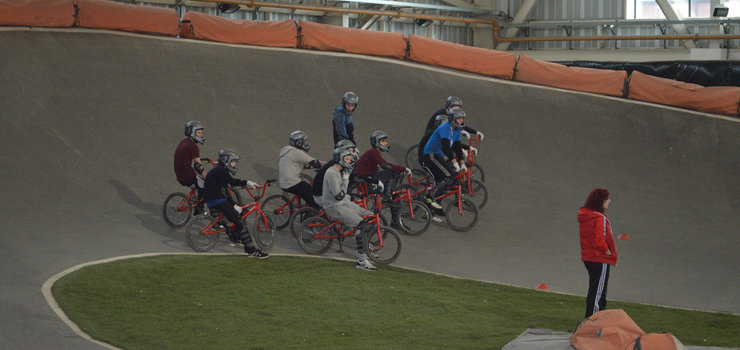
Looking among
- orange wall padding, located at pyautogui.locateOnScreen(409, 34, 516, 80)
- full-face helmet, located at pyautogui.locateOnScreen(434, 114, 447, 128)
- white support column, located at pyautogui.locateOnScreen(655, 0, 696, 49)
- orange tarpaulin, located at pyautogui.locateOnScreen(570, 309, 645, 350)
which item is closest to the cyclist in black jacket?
full-face helmet, located at pyautogui.locateOnScreen(434, 114, 447, 128)

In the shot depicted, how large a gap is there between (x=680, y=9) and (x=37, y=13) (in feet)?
75.9

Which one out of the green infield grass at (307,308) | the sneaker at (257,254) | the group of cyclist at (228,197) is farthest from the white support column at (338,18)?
the green infield grass at (307,308)

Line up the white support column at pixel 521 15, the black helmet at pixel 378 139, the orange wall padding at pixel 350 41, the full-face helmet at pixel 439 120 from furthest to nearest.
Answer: the white support column at pixel 521 15
the orange wall padding at pixel 350 41
the full-face helmet at pixel 439 120
the black helmet at pixel 378 139

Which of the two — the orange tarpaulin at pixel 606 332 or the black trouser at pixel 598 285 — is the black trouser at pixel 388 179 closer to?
the black trouser at pixel 598 285

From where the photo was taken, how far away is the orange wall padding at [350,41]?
23312mm

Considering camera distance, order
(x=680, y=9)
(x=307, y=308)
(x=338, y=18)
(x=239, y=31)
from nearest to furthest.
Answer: (x=307, y=308) < (x=239, y=31) < (x=680, y=9) < (x=338, y=18)

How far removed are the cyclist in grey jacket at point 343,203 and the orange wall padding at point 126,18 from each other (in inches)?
461

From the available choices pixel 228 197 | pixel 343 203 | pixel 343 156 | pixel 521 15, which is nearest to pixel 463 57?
pixel 343 156

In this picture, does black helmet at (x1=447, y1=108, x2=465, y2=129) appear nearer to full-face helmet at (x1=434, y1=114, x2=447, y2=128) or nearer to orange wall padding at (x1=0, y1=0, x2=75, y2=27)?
full-face helmet at (x1=434, y1=114, x2=447, y2=128)

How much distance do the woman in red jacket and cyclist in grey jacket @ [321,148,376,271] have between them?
13.5 ft

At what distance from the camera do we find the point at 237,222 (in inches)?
509

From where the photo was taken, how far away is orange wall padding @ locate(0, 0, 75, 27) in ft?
69.5

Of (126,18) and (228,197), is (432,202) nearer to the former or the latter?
→ (228,197)

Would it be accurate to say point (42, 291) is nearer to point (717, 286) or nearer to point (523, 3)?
point (717, 286)
